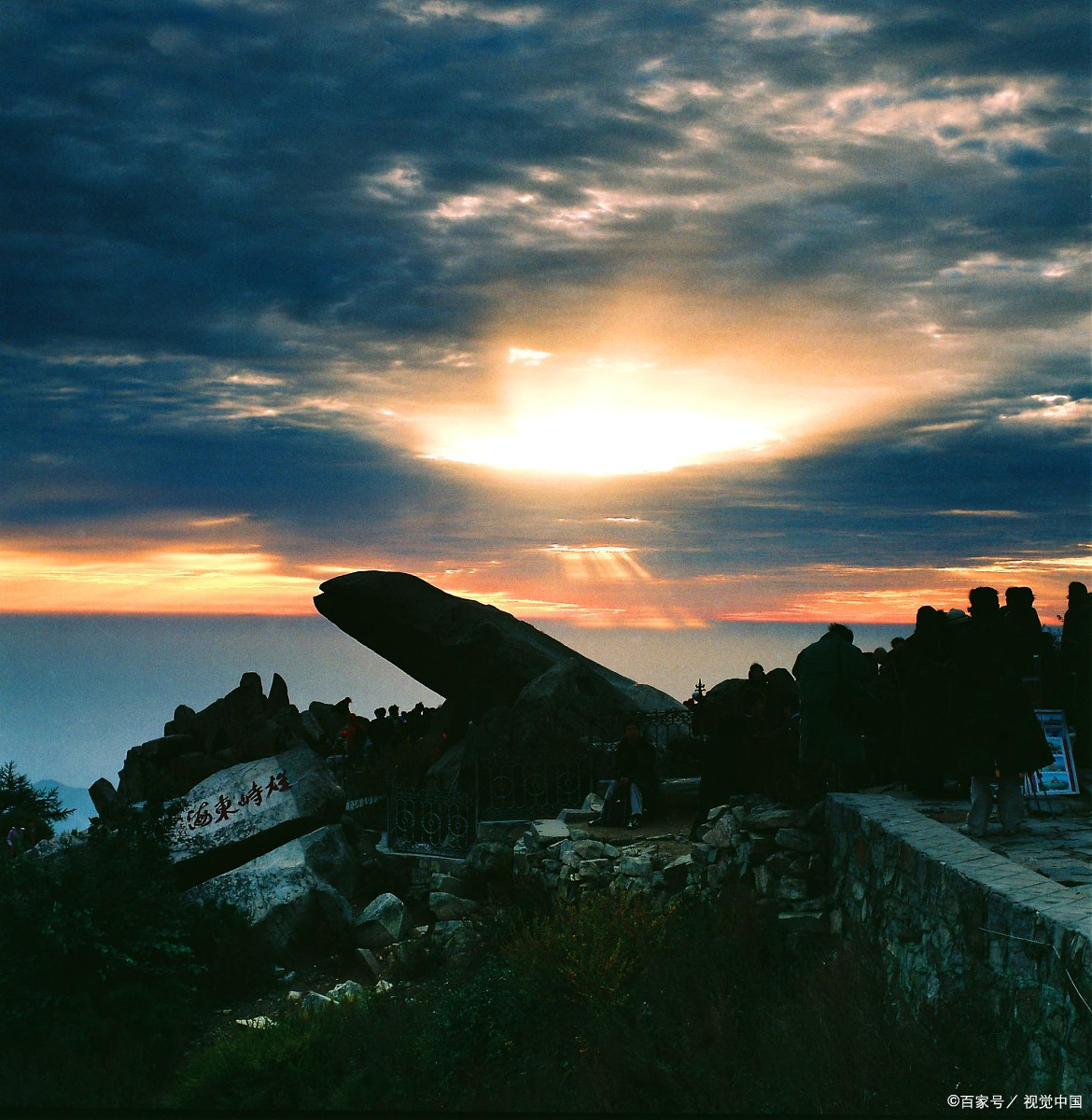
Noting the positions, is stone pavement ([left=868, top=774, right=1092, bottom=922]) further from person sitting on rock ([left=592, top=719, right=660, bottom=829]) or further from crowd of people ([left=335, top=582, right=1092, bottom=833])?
person sitting on rock ([left=592, top=719, right=660, bottom=829])

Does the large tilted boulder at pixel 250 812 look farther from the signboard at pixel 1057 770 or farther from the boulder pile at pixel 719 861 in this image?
the signboard at pixel 1057 770

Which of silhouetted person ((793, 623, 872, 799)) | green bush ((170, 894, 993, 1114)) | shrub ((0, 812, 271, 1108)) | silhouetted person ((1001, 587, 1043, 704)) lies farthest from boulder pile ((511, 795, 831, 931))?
shrub ((0, 812, 271, 1108))

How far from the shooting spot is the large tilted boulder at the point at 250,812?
14914mm

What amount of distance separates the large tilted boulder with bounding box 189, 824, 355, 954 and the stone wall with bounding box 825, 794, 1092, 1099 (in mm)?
7020

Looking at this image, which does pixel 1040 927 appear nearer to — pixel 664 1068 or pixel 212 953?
pixel 664 1068

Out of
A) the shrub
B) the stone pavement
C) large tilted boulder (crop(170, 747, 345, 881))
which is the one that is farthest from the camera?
large tilted boulder (crop(170, 747, 345, 881))

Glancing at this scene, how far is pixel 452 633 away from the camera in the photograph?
22.1 meters

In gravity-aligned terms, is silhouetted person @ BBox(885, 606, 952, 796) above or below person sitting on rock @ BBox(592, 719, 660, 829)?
above

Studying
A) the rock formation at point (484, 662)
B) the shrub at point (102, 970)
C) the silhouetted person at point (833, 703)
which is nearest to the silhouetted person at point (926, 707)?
the silhouetted person at point (833, 703)

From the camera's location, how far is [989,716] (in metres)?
8.82

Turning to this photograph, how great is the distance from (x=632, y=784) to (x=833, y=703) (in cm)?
475

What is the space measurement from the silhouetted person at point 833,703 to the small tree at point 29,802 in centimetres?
1542

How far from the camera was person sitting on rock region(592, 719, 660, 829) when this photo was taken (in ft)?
49.1

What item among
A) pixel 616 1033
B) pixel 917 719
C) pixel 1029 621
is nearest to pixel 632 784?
pixel 917 719
